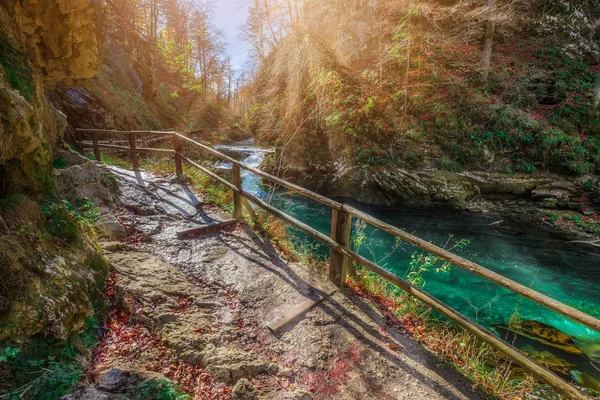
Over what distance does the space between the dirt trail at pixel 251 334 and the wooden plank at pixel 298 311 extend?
0.06 m

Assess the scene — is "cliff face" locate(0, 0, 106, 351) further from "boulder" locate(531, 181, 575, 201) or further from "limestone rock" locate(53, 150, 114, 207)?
"boulder" locate(531, 181, 575, 201)

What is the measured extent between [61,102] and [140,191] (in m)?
10.6

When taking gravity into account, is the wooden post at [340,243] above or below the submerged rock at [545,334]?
above

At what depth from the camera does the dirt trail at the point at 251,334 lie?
7.88ft

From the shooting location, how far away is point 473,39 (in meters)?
15.1

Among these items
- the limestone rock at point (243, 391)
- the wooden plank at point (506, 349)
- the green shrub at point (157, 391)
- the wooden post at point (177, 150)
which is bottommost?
the limestone rock at point (243, 391)

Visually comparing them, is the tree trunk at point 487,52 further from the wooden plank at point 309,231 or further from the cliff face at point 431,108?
the wooden plank at point 309,231

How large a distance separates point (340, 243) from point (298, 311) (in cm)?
104

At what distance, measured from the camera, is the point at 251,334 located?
301 centimetres

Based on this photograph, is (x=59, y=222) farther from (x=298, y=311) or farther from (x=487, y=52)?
(x=487, y=52)

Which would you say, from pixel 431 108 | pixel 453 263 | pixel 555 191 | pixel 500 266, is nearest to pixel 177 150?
pixel 453 263

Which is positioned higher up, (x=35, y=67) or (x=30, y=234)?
(x=35, y=67)

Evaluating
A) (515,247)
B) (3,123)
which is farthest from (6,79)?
(515,247)

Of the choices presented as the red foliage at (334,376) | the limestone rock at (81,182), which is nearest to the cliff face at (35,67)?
the limestone rock at (81,182)
